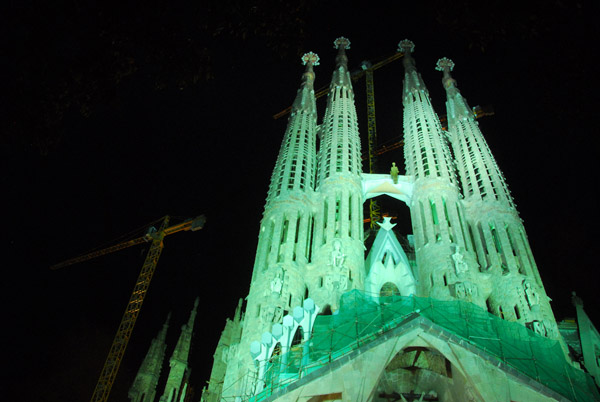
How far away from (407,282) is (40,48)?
3344cm

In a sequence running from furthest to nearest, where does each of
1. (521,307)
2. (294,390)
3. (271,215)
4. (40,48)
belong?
(271,215) < (521,307) < (294,390) < (40,48)

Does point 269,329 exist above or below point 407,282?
below

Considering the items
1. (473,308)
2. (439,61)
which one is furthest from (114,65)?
(439,61)

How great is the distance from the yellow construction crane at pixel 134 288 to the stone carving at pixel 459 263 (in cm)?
3059

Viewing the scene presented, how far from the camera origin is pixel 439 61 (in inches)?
2311

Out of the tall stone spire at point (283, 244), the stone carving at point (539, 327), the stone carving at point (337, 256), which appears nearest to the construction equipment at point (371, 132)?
the tall stone spire at point (283, 244)

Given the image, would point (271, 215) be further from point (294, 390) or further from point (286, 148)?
point (294, 390)

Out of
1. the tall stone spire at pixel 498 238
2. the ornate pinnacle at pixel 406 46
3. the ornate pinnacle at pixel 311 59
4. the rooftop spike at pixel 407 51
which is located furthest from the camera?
the ornate pinnacle at pixel 406 46

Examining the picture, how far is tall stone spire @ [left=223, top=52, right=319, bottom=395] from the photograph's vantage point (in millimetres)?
28969

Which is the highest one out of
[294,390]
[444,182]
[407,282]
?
[444,182]

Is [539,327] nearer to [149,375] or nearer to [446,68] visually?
[149,375]

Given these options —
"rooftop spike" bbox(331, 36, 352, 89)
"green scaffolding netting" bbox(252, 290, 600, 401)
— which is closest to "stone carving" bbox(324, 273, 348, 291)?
"green scaffolding netting" bbox(252, 290, 600, 401)

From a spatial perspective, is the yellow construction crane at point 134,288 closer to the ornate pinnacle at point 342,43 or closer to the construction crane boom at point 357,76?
the construction crane boom at point 357,76

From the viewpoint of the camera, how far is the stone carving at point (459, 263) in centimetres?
3175
